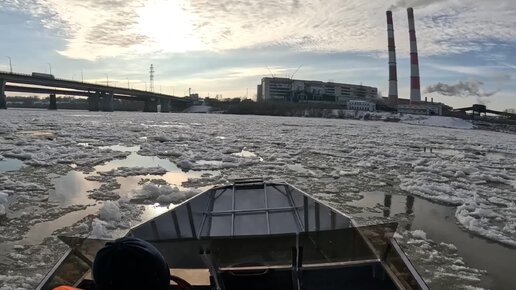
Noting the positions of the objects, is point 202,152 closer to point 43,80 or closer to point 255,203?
point 255,203

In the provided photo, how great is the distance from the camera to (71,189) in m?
11.1

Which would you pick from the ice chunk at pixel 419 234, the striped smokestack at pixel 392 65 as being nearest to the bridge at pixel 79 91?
the striped smokestack at pixel 392 65

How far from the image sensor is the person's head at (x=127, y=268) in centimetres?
266

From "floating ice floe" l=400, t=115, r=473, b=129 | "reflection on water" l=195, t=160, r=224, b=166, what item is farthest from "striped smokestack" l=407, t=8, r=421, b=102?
"reflection on water" l=195, t=160, r=224, b=166

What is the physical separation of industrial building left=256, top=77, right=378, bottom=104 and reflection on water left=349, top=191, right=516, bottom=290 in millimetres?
144082

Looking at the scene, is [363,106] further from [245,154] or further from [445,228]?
[445,228]

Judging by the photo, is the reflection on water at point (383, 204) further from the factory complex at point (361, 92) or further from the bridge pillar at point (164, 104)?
the bridge pillar at point (164, 104)

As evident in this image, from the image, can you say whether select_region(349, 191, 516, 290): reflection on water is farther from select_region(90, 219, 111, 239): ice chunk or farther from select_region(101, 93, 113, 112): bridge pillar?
select_region(101, 93, 113, 112): bridge pillar

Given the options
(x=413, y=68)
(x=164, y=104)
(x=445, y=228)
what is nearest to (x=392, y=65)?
(x=413, y=68)

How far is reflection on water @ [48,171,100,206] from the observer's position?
9876 mm

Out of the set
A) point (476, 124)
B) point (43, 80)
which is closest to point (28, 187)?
point (476, 124)

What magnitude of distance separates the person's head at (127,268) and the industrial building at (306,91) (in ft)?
500

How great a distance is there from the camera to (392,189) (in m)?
12.5

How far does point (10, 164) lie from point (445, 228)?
14.0 meters
